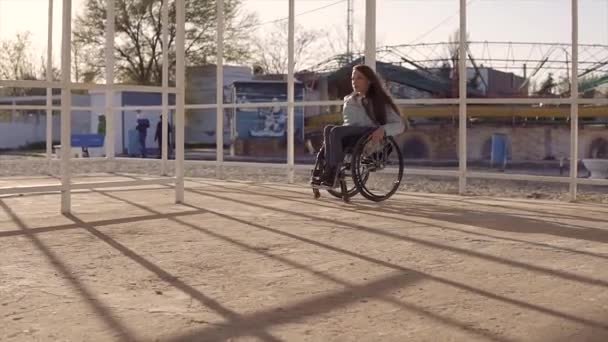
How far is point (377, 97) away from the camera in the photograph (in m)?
8.09

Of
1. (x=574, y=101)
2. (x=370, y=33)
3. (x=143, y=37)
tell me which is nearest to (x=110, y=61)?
(x=370, y=33)

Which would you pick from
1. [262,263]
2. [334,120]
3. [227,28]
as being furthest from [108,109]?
[227,28]

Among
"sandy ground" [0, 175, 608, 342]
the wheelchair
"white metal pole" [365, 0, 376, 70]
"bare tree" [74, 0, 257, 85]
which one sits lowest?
"sandy ground" [0, 175, 608, 342]

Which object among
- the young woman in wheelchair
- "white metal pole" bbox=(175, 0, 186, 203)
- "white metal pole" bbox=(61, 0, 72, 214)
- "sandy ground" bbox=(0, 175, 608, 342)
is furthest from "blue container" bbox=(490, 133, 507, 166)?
"white metal pole" bbox=(61, 0, 72, 214)

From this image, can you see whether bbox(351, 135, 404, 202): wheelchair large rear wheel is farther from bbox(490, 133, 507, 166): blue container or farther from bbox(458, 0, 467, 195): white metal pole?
bbox(490, 133, 507, 166): blue container

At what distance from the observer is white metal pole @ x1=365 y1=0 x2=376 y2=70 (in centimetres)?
957

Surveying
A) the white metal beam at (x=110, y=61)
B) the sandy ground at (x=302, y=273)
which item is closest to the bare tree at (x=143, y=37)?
the white metal beam at (x=110, y=61)

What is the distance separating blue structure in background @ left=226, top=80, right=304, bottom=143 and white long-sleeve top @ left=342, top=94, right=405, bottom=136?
18583mm

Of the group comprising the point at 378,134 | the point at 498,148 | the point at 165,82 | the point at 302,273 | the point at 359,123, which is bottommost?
the point at 302,273

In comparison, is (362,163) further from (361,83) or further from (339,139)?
(361,83)

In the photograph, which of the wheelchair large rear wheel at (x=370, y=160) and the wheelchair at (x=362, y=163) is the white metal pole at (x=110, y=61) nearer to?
the wheelchair at (x=362, y=163)

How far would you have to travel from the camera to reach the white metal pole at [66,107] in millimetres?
6777

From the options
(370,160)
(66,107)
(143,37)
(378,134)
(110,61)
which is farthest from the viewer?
(143,37)

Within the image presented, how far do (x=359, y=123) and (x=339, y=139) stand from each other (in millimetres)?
394
